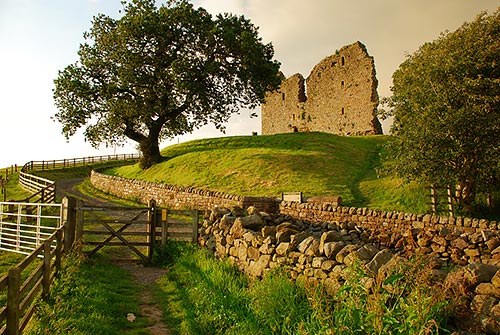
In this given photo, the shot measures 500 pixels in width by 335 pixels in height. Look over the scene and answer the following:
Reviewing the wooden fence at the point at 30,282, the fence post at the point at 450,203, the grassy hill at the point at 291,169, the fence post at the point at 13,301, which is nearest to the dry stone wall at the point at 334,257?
the wooden fence at the point at 30,282

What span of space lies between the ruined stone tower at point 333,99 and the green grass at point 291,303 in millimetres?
34143

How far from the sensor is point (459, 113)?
16.6 m

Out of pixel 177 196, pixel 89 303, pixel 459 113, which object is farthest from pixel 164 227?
pixel 459 113

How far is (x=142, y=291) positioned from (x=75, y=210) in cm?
426

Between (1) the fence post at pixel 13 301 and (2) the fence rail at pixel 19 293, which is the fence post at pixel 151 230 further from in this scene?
(1) the fence post at pixel 13 301

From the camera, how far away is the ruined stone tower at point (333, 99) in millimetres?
45438

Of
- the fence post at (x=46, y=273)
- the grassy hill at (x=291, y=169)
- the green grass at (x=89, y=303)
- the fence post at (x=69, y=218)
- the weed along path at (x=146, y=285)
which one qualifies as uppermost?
the grassy hill at (x=291, y=169)

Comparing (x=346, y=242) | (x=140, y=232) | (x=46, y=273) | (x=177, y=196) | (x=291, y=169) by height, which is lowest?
(x=46, y=273)

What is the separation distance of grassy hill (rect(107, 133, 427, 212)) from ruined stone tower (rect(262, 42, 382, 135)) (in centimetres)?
615

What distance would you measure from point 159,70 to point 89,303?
2780 cm

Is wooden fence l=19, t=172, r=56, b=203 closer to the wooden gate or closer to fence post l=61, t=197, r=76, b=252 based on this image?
fence post l=61, t=197, r=76, b=252

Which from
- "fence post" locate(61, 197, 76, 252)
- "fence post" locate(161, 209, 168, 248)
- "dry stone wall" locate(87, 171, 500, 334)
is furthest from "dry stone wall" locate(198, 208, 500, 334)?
"fence post" locate(61, 197, 76, 252)

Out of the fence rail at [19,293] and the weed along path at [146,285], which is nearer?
the fence rail at [19,293]

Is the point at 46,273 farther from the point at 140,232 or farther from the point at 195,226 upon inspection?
the point at 195,226
